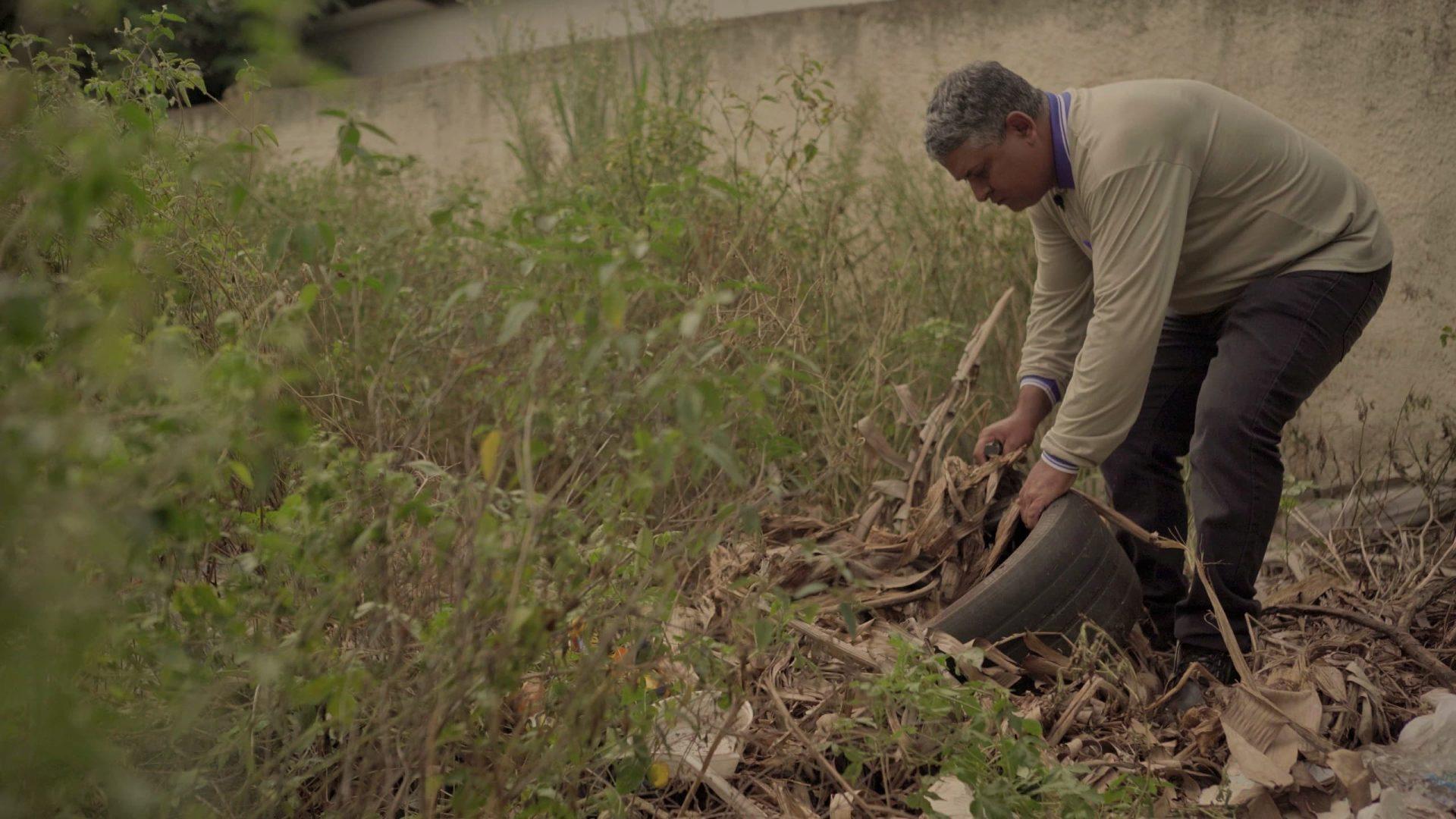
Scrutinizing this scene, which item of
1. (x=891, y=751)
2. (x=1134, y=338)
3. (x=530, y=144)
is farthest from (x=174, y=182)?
(x=530, y=144)

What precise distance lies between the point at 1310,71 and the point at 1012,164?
2.78 metres

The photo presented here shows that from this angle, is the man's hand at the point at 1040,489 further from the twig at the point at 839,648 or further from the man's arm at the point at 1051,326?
the twig at the point at 839,648

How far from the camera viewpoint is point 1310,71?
5.03 m

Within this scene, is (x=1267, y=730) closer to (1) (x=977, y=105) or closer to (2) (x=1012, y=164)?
(2) (x=1012, y=164)

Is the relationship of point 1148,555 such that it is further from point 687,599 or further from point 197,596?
point 197,596

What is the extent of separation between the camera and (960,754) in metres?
2.19

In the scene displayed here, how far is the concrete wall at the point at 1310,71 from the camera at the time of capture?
483 centimetres

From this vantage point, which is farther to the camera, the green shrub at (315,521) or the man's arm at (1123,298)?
the man's arm at (1123,298)

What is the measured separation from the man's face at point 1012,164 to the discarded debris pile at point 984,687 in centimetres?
47

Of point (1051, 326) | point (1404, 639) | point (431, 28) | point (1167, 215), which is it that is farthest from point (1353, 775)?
point (431, 28)

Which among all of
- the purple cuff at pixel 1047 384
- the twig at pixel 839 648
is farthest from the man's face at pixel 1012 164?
the twig at pixel 839 648

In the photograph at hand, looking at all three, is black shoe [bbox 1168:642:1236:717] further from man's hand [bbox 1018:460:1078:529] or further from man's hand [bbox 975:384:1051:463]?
man's hand [bbox 975:384:1051:463]

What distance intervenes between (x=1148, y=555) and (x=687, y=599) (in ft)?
5.11

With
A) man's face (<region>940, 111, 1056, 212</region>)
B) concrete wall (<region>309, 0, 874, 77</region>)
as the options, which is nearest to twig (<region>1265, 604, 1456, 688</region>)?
man's face (<region>940, 111, 1056, 212</region>)
